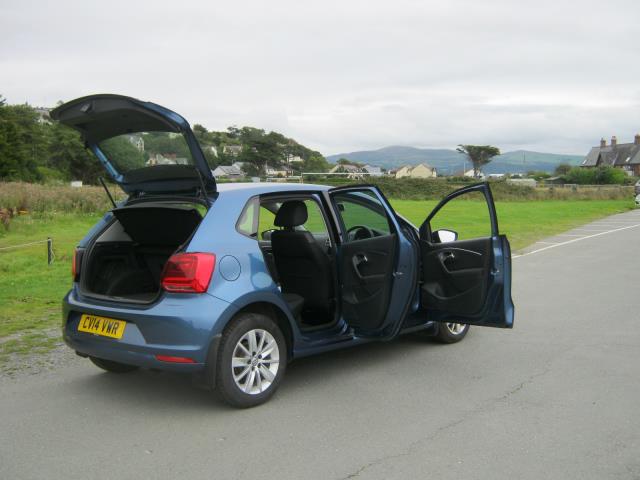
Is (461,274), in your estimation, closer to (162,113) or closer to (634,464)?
(634,464)

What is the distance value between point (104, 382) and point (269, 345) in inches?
62.5

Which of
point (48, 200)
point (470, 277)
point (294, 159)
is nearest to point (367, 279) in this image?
point (470, 277)

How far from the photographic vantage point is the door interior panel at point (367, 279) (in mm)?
5566

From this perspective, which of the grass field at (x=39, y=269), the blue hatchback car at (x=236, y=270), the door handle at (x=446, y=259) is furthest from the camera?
the grass field at (x=39, y=269)

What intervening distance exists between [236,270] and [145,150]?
1.41 metres

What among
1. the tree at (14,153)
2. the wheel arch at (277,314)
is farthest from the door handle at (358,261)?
the tree at (14,153)

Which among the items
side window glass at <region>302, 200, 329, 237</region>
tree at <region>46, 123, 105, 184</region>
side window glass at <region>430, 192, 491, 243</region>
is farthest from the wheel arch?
tree at <region>46, 123, 105, 184</region>

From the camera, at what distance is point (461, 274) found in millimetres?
5953

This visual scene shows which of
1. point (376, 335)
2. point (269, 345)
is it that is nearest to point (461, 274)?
point (376, 335)

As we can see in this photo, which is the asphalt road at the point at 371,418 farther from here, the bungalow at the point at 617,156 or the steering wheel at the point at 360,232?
the bungalow at the point at 617,156

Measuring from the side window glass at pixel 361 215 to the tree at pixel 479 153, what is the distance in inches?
5010

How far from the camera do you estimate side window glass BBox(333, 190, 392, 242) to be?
20.9 feet

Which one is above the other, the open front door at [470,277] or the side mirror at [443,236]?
the side mirror at [443,236]

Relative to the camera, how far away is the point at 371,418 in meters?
4.87
